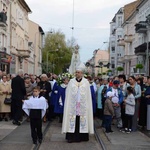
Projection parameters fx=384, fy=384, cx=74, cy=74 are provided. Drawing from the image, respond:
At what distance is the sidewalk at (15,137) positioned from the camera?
9.95m

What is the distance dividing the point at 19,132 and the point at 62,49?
229 ft

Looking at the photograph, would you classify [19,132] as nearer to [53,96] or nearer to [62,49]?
[53,96]

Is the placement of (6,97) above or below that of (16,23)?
below

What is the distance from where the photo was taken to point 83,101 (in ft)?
36.9

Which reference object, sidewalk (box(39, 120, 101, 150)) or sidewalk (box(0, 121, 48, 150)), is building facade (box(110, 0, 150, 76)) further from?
sidewalk (box(39, 120, 101, 150))

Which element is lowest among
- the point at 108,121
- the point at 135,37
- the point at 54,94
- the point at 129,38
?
the point at 108,121

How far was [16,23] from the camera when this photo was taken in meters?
52.1

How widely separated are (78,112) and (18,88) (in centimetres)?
379

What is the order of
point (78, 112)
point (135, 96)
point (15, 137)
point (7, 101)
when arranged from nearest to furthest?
point (78, 112), point (15, 137), point (135, 96), point (7, 101)

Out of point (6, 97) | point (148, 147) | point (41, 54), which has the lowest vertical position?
point (148, 147)

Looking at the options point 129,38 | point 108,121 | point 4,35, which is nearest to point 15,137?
point 108,121

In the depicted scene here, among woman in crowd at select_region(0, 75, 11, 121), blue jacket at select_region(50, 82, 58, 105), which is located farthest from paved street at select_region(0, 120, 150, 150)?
blue jacket at select_region(50, 82, 58, 105)

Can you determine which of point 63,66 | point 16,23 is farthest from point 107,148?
point 63,66

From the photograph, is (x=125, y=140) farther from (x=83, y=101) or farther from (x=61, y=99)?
(x=61, y=99)
